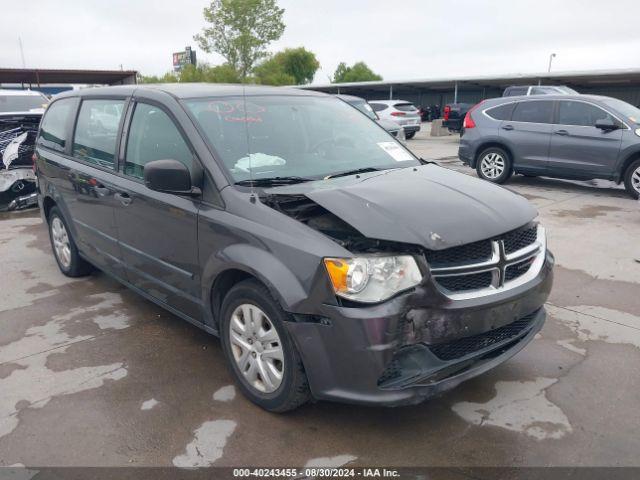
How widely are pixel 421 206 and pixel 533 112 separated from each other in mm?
7967

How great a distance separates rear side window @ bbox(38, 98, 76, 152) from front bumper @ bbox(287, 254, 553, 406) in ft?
11.6

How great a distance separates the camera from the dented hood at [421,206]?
2.58m

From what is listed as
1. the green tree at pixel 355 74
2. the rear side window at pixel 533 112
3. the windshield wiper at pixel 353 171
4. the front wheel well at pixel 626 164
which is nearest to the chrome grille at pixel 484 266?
the windshield wiper at pixel 353 171

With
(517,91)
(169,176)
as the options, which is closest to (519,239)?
(169,176)

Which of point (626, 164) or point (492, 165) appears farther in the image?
point (492, 165)

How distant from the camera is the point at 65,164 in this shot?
4.76 m

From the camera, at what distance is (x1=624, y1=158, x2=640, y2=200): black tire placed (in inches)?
335

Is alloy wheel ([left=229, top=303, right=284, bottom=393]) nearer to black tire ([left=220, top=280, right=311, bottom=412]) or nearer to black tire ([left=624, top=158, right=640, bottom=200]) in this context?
black tire ([left=220, top=280, right=311, bottom=412])

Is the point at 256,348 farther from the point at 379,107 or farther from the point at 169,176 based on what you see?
the point at 379,107

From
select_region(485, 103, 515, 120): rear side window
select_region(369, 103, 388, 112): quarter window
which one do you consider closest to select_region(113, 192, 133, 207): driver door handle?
select_region(485, 103, 515, 120): rear side window

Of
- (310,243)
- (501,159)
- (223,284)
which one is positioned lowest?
(501,159)

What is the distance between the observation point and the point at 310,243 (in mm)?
2576

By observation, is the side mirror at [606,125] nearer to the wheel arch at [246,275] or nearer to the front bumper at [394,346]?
the front bumper at [394,346]

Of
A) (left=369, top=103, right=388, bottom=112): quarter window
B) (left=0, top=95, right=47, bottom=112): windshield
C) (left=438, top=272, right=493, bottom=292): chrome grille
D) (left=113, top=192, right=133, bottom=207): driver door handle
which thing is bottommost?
(left=438, top=272, right=493, bottom=292): chrome grille
